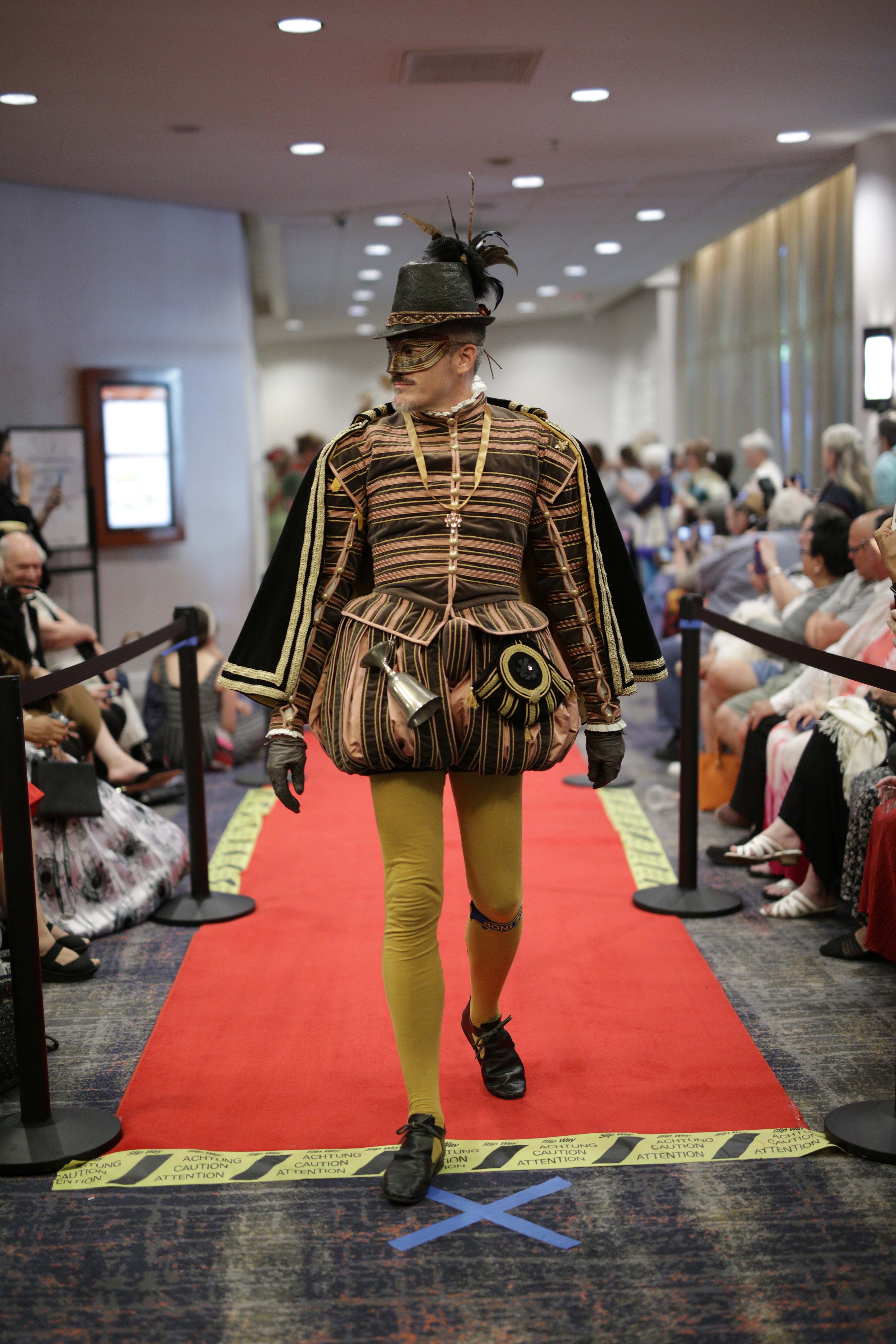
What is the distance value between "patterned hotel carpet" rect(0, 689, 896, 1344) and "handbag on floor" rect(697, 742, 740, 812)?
2546 mm

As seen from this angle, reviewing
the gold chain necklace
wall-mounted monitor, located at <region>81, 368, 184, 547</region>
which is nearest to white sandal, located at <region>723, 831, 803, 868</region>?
the gold chain necklace

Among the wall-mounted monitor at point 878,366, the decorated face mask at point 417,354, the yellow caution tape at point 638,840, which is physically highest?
the wall-mounted monitor at point 878,366

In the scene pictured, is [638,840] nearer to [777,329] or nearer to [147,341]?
[147,341]

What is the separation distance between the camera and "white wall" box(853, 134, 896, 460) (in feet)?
23.9

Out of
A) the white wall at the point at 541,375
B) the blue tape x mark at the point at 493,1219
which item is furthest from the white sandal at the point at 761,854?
the white wall at the point at 541,375

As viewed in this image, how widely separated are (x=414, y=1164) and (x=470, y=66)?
4836mm

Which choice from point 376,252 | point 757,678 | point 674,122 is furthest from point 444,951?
point 376,252

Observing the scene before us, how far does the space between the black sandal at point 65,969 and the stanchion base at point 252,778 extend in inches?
90.1

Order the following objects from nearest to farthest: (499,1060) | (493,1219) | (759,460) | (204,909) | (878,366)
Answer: (493,1219) < (499,1060) < (204,909) < (878,366) < (759,460)

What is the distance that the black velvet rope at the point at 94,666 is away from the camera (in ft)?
8.14

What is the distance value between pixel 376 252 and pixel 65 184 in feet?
12.9

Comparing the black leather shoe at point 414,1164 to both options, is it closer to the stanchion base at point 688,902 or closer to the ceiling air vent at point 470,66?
the stanchion base at point 688,902

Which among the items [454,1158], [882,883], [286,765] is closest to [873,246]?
[882,883]

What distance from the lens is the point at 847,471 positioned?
6.22 meters
